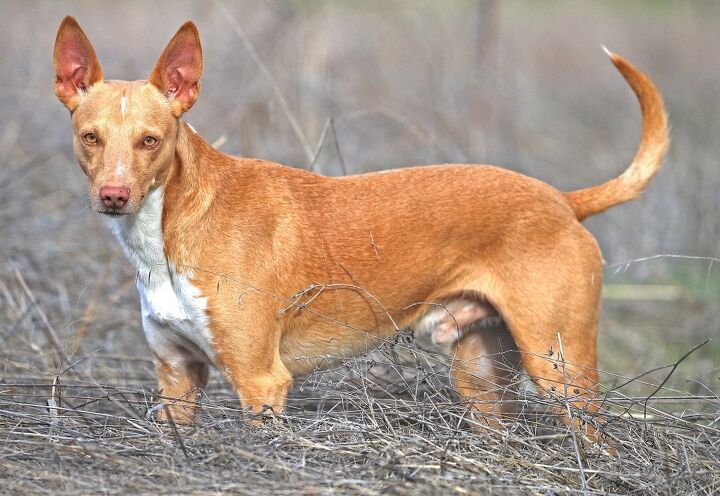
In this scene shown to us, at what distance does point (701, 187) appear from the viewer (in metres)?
9.06

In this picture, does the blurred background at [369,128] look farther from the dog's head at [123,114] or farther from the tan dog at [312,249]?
the dog's head at [123,114]

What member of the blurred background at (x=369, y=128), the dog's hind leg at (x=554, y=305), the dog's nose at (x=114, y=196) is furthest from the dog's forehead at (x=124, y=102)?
the dog's hind leg at (x=554, y=305)

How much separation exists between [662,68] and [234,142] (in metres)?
6.90

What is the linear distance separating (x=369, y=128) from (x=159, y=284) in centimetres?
605

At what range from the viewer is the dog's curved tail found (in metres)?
4.86

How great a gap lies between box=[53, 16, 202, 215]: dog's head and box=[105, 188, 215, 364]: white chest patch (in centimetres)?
18

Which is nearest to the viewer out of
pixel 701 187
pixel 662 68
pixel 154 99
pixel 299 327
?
pixel 154 99

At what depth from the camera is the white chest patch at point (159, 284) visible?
13.3 ft

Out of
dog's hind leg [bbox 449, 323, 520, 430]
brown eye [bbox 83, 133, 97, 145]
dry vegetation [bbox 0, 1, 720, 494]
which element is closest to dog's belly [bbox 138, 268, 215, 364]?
dry vegetation [bbox 0, 1, 720, 494]

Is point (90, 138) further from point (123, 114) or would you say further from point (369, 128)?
point (369, 128)

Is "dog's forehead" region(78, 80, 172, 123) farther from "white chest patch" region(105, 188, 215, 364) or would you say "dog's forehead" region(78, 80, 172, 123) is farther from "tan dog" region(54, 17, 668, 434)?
"white chest patch" region(105, 188, 215, 364)

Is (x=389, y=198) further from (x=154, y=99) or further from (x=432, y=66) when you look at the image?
(x=432, y=66)

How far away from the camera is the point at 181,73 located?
411 centimetres

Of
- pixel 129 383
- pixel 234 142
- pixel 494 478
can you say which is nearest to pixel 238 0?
pixel 234 142
